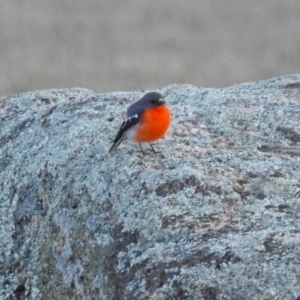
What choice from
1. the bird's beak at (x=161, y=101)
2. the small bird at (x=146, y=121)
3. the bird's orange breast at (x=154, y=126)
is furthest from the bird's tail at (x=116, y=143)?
the bird's beak at (x=161, y=101)

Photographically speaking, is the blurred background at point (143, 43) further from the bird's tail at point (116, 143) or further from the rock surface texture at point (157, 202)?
the bird's tail at point (116, 143)

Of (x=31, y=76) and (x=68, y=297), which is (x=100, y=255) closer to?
(x=68, y=297)

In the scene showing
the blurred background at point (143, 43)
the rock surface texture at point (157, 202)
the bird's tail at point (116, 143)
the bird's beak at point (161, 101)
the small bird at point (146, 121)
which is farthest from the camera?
the blurred background at point (143, 43)

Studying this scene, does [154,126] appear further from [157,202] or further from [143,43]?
[143,43]

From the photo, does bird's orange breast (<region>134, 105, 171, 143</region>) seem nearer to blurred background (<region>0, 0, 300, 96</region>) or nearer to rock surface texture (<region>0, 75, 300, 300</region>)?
rock surface texture (<region>0, 75, 300, 300</region>)

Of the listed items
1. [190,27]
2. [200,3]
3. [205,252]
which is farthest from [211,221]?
[200,3]
